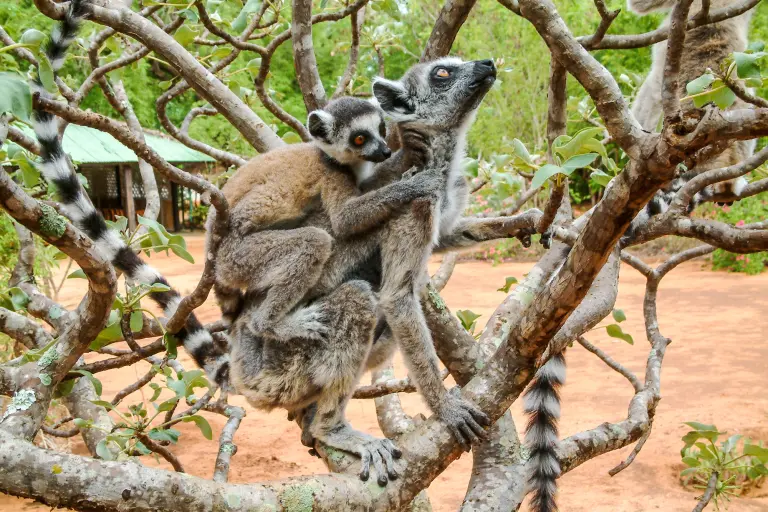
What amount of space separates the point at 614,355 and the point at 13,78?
1171cm

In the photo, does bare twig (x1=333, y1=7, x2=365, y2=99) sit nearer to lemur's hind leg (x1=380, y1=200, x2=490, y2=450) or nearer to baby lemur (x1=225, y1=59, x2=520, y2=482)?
baby lemur (x1=225, y1=59, x2=520, y2=482)

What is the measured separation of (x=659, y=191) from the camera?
149 inches

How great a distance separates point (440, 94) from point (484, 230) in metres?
0.79

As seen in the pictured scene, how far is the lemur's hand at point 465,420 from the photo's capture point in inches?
101

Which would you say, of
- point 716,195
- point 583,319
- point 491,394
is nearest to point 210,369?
point 491,394

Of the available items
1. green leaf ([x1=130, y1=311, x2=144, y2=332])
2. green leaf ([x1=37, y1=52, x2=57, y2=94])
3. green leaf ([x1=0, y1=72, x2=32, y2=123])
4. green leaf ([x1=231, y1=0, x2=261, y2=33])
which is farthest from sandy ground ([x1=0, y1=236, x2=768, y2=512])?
green leaf ([x1=0, y1=72, x2=32, y2=123])

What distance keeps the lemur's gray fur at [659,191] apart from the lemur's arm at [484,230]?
73 cm

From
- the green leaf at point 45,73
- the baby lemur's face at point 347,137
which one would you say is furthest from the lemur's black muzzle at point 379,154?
the green leaf at point 45,73

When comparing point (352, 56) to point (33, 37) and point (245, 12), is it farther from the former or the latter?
point (33, 37)

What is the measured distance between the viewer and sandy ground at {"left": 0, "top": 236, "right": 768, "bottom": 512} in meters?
6.93

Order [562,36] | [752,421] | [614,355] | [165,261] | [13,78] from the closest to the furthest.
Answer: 1. [13,78]
2. [562,36]
3. [752,421]
4. [614,355]
5. [165,261]

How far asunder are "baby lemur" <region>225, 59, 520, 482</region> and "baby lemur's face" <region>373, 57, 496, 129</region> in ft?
0.06

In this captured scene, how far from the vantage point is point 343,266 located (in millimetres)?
3250

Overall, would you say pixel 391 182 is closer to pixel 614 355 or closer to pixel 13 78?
pixel 13 78
